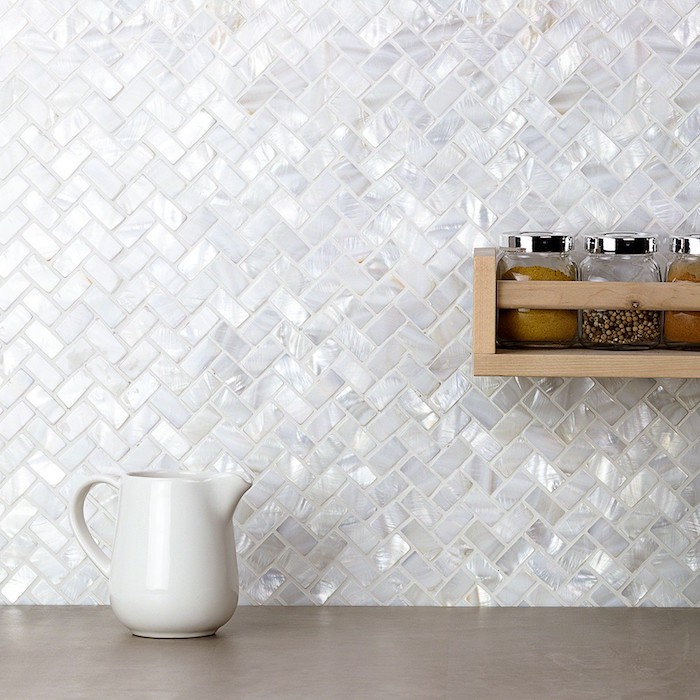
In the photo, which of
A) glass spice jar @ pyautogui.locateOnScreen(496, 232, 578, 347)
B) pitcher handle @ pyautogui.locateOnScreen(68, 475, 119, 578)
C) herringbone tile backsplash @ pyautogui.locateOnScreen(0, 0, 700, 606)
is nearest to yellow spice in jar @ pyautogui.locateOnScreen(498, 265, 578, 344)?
glass spice jar @ pyautogui.locateOnScreen(496, 232, 578, 347)

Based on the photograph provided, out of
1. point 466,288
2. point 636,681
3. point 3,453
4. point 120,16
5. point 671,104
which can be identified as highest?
point 120,16

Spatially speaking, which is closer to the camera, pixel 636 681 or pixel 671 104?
pixel 636 681

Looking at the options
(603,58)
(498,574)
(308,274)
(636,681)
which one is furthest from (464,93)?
(636,681)

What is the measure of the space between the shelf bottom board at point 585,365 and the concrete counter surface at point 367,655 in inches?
13.6

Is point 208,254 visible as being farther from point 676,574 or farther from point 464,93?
point 676,574

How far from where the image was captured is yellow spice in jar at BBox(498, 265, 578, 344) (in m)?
1.27

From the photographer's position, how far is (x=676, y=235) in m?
1.39

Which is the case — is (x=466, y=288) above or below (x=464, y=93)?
below

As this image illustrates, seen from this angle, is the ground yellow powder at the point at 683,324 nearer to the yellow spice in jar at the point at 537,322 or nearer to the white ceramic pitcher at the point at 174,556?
the yellow spice in jar at the point at 537,322

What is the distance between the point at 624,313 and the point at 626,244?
0.30ft

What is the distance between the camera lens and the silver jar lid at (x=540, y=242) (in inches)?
50.6

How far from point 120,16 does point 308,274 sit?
463 millimetres

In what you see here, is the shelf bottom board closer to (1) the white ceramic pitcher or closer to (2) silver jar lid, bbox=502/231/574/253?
(2) silver jar lid, bbox=502/231/574/253

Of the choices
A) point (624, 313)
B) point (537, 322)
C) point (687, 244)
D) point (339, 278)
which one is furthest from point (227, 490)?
point (687, 244)
